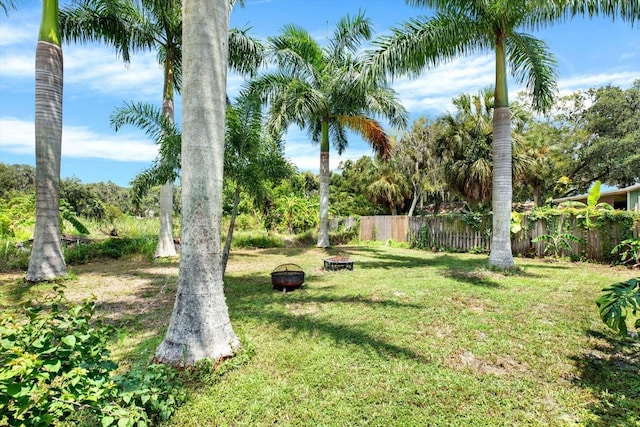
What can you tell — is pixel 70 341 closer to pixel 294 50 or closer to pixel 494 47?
pixel 494 47

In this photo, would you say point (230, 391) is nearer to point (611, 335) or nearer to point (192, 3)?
point (192, 3)

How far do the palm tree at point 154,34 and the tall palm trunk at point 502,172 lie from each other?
867 centimetres

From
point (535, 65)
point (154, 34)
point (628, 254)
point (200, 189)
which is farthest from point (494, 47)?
point (154, 34)

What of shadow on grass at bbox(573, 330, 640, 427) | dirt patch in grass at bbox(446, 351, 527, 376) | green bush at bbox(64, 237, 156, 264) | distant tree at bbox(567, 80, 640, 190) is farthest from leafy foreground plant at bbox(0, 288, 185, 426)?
distant tree at bbox(567, 80, 640, 190)

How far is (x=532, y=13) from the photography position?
7.79m

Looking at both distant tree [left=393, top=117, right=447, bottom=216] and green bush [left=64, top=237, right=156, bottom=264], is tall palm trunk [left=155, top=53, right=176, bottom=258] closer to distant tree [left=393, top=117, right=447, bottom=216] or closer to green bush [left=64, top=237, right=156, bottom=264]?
green bush [left=64, top=237, right=156, bottom=264]

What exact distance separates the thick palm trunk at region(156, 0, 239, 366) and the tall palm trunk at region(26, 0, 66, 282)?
20.1 feet

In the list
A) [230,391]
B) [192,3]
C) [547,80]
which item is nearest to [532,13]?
[547,80]

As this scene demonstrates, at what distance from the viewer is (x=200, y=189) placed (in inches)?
139

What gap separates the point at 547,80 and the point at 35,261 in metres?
13.5

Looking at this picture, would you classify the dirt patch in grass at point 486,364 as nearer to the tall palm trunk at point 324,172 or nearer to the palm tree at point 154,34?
the palm tree at point 154,34

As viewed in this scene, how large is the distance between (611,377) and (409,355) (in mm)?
1953

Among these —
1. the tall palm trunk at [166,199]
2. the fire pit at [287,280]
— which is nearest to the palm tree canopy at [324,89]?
the tall palm trunk at [166,199]

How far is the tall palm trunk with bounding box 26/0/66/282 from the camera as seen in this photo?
7.50m
